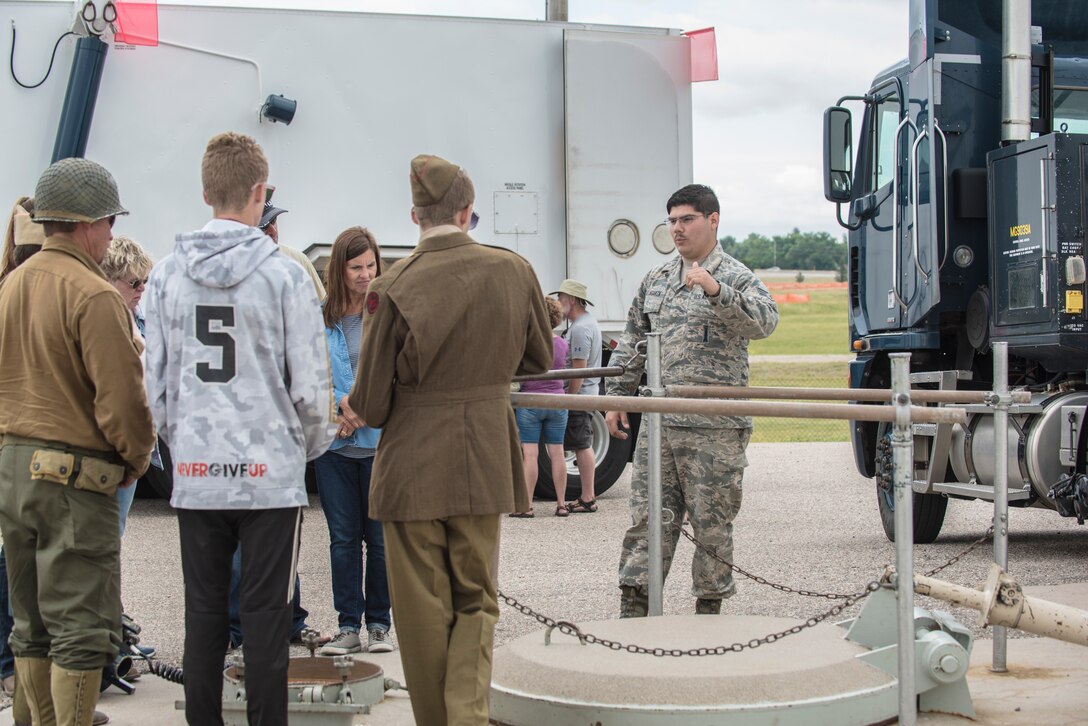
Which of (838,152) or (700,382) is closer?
(700,382)

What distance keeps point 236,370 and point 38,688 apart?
1158 millimetres

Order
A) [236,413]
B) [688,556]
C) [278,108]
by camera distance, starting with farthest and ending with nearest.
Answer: [278,108], [688,556], [236,413]

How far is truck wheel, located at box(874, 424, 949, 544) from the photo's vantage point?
8867mm

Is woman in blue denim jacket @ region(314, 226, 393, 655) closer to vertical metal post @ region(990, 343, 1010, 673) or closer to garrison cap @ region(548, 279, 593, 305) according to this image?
vertical metal post @ region(990, 343, 1010, 673)

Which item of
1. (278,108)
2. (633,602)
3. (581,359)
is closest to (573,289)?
(581,359)

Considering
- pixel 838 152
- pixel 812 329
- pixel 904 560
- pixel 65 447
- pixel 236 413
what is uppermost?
pixel 838 152

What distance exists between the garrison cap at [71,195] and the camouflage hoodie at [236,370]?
1.29 ft

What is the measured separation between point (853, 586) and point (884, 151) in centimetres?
347

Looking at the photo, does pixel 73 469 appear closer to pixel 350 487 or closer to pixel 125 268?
pixel 125 268

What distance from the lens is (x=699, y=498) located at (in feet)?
16.7

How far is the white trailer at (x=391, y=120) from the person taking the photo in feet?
30.9

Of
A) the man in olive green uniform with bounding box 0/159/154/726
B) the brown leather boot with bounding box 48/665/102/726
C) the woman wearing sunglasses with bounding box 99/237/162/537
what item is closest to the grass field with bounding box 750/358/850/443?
the woman wearing sunglasses with bounding box 99/237/162/537

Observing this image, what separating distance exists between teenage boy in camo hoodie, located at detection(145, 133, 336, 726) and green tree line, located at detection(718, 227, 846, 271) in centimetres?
6769

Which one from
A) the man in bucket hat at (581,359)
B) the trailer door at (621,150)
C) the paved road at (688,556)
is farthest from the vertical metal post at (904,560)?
the trailer door at (621,150)
